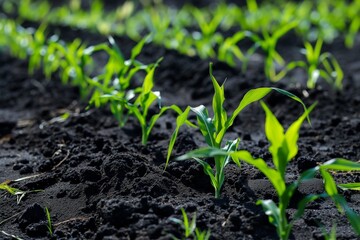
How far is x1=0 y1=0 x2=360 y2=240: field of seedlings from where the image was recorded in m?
2.52

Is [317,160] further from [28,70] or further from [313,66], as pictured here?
[28,70]

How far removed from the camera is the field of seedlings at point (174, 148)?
252 centimetres

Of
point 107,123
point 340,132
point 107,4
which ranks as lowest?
point 107,4

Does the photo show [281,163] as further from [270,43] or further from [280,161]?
[270,43]

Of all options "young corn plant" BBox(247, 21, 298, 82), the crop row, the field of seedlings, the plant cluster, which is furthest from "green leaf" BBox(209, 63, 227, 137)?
the crop row

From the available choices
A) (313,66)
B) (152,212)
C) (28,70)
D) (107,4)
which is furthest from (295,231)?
(107,4)

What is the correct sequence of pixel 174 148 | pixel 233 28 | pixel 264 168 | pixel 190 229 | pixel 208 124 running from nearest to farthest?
pixel 264 168 < pixel 190 229 < pixel 208 124 < pixel 174 148 < pixel 233 28

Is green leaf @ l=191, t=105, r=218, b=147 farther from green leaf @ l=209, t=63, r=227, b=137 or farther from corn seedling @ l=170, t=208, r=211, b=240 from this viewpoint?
corn seedling @ l=170, t=208, r=211, b=240

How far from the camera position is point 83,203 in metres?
2.90

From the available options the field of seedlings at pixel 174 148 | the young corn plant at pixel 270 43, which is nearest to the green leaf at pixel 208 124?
the field of seedlings at pixel 174 148

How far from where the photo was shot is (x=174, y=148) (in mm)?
3582

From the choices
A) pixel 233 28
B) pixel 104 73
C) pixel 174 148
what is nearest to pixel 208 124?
pixel 174 148

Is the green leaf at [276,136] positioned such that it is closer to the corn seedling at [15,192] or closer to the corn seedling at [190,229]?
the corn seedling at [190,229]

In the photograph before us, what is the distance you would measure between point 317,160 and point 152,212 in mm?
1169
